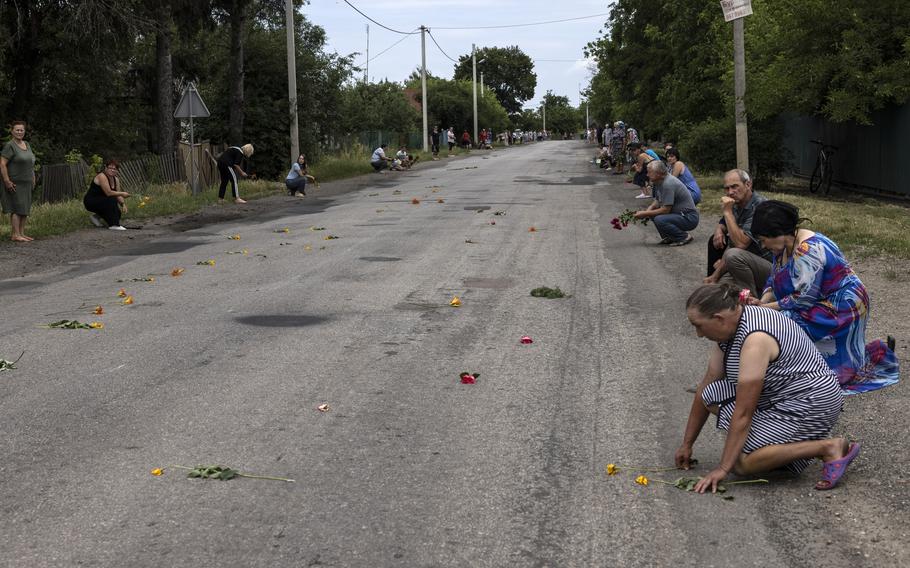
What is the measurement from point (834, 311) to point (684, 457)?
1.41 metres

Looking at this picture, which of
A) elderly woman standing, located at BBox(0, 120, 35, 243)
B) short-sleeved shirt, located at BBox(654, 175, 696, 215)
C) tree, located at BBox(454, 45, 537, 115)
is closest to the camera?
short-sleeved shirt, located at BBox(654, 175, 696, 215)

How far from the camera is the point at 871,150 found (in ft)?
76.3

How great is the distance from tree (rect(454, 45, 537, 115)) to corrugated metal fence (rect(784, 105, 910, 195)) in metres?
124

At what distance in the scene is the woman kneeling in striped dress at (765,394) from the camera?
4980mm

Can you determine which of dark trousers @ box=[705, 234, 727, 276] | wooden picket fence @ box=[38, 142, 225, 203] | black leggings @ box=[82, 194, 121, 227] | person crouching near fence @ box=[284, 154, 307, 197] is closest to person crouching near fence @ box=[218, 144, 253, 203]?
wooden picket fence @ box=[38, 142, 225, 203]

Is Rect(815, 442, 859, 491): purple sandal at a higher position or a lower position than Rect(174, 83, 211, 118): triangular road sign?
lower

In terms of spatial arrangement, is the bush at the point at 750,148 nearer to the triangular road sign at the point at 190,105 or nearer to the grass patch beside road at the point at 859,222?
the grass patch beside road at the point at 859,222

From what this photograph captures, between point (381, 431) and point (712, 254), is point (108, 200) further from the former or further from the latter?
point (381, 431)

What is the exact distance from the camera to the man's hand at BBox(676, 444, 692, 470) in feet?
17.3

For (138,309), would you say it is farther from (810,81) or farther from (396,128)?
(396,128)

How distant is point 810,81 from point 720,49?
7.85 meters

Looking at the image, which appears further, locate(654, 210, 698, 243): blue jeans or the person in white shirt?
the person in white shirt

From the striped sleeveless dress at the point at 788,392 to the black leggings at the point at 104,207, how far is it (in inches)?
600

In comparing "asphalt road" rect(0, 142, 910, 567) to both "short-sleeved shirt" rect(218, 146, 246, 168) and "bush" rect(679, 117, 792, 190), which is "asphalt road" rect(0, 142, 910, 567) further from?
"bush" rect(679, 117, 792, 190)
